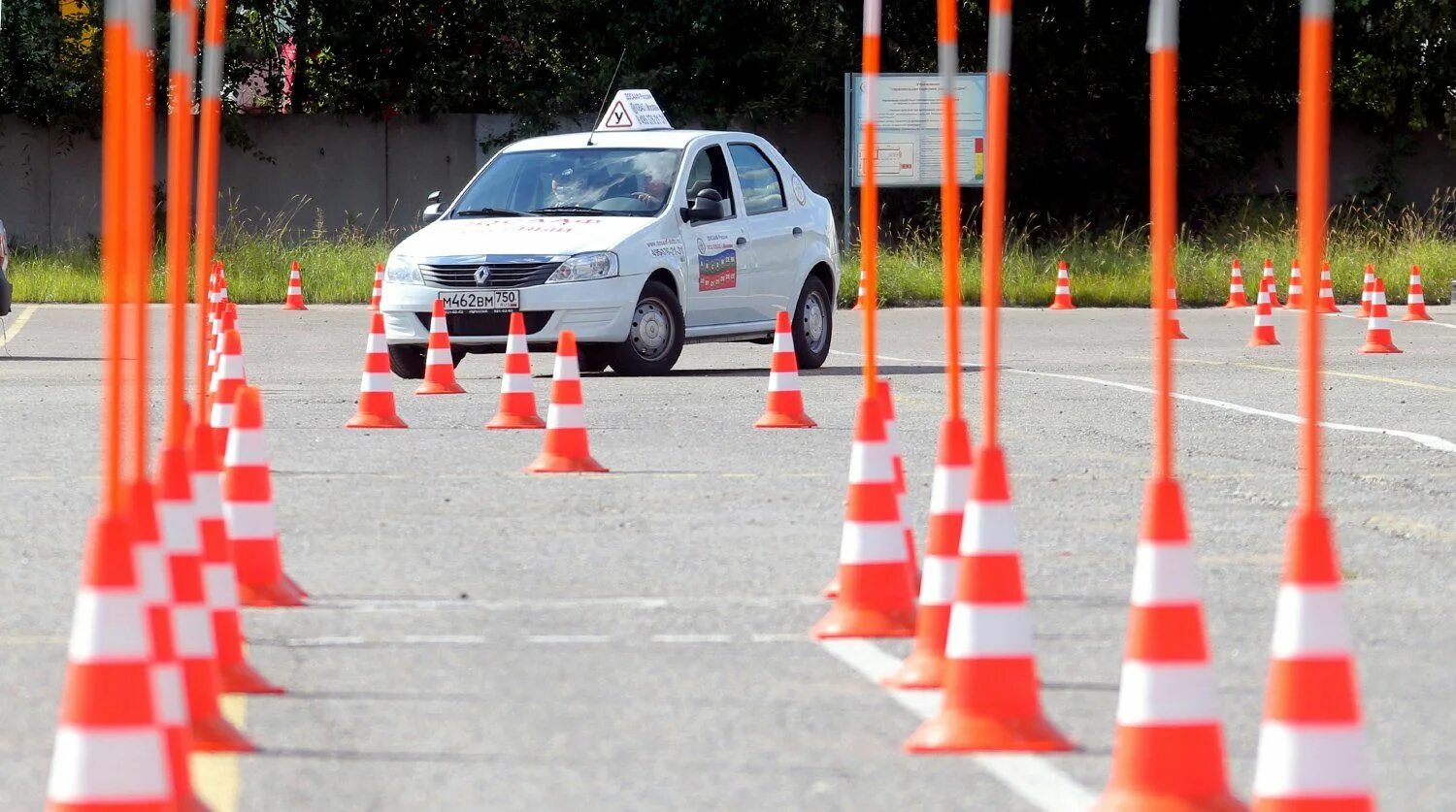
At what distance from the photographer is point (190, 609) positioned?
597 cm

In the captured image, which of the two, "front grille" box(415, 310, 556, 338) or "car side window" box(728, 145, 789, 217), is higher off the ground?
"car side window" box(728, 145, 789, 217)

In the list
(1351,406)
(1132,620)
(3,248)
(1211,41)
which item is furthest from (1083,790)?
(1211,41)

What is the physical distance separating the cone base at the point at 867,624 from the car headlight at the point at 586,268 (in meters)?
10.0

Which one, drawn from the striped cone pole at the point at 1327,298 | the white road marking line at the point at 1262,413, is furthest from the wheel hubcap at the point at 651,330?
the striped cone pole at the point at 1327,298

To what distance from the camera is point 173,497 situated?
619 centimetres

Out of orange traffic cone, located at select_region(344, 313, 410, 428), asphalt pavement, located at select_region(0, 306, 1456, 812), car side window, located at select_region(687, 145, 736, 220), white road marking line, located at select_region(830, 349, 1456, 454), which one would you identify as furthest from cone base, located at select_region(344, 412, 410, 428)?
car side window, located at select_region(687, 145, 736, 220)

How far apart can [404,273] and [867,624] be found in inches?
421

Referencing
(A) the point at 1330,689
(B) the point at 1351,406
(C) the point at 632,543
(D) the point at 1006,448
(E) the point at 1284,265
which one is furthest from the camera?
(E) the point at 1284,265

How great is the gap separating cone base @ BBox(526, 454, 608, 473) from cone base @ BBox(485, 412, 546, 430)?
2.06 meters

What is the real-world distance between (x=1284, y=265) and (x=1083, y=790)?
93.3 ft

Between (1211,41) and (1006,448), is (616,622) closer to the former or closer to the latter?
(1006,448)

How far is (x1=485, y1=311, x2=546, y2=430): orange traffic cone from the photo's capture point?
45.5 ft

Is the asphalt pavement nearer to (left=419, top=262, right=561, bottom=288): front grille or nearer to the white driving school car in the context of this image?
the white driving school car

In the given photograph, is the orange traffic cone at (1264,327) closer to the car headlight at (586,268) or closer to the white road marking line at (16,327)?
the car headlight at (586,268)
